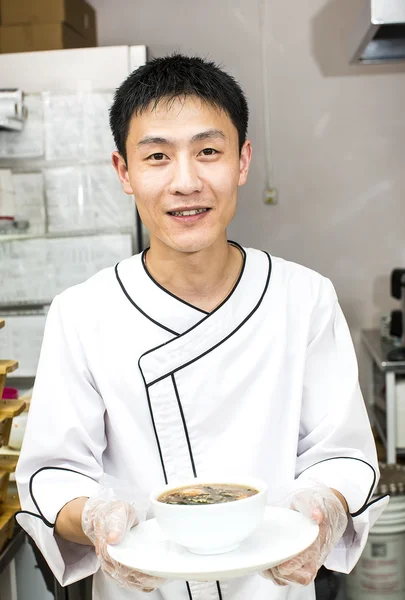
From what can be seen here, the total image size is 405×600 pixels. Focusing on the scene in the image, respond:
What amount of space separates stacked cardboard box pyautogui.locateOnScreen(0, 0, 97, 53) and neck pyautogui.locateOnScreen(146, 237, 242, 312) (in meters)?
1.92

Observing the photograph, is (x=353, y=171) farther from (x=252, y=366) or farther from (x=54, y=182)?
(x=252, y=366)

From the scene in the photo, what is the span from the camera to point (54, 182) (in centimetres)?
269

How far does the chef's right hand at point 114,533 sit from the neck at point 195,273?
40 centimetres

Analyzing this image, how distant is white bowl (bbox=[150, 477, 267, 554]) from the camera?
0.84 meters

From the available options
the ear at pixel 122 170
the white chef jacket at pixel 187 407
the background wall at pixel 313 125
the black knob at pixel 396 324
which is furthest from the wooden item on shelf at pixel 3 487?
the background wall at pixel 313 125

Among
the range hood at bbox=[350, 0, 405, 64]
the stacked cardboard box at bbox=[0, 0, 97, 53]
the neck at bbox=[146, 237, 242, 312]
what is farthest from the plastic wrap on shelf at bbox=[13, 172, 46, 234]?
the neck at bbox=[146, 237, 242, 312]

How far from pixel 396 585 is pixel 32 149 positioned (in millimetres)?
1951

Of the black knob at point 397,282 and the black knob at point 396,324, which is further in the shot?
the black knob at point 397,282

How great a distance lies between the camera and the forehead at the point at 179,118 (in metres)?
1.15

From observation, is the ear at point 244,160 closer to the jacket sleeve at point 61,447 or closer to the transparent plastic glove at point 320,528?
the jacket sleeve at point 61,447

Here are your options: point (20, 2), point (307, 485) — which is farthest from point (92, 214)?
point (307, 485)

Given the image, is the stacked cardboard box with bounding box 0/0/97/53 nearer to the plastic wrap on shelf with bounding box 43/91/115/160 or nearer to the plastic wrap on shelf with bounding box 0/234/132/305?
the plastic wrap on shelf with bounding box 43/91/115/160

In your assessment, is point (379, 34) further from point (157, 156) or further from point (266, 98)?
point (266, 98)

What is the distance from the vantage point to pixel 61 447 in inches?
45.2
